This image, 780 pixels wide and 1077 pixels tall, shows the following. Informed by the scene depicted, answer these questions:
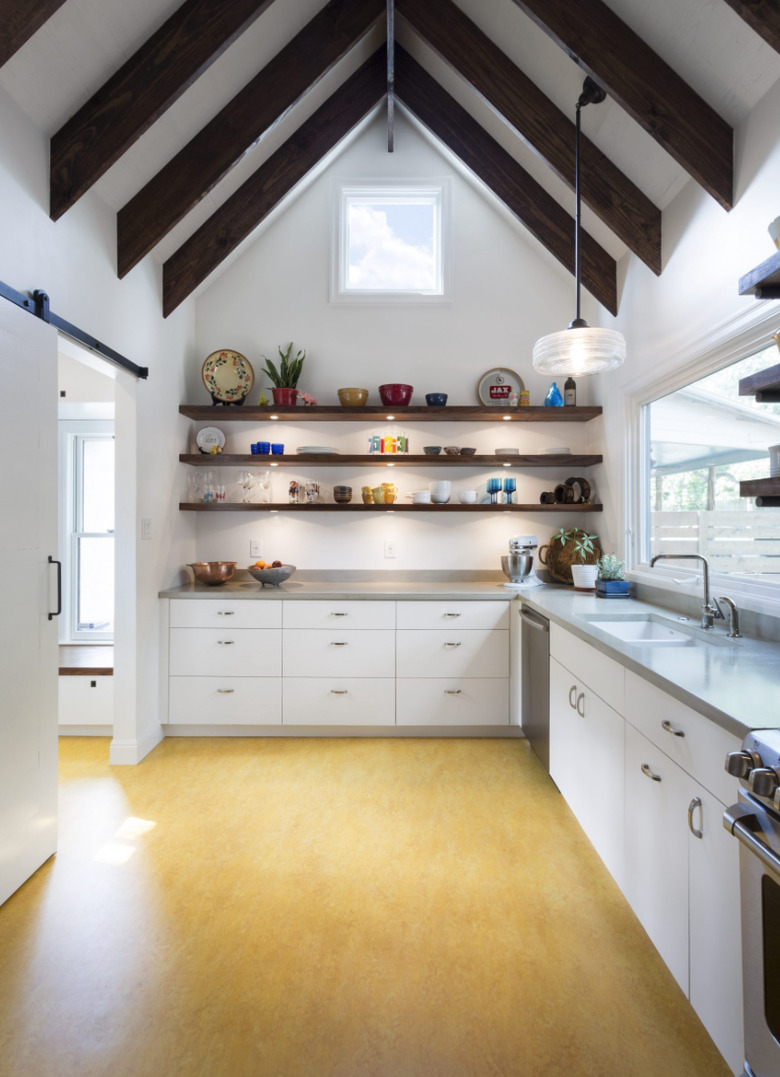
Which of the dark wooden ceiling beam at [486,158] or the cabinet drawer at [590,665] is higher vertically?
the dark wooden ceiling beam at [486,158]

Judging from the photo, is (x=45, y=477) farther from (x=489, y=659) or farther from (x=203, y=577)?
(x=489, y=659)

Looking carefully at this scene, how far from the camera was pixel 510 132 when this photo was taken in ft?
11.5

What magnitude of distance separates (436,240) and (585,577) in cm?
245

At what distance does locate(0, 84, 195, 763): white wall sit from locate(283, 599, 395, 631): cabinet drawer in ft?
2.57

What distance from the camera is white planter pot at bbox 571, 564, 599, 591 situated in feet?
11.6

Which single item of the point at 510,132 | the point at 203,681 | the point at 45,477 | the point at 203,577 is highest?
the point at 510,132

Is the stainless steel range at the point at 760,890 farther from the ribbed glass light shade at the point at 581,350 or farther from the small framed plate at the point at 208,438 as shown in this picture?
the small framed plate at the point at 208,438

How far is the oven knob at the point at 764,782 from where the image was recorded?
1.02m

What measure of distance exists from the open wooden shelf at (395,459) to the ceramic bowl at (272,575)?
69 centimetres

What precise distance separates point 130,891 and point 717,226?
129 inches

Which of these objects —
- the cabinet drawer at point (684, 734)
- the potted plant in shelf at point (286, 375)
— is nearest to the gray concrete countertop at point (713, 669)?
the cabinet drawer at point (684, 734)

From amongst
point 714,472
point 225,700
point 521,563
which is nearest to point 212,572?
point 225,700

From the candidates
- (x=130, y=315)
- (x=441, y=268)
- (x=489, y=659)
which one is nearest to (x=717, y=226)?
(x=441, y=268)

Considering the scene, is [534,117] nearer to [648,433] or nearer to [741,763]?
[648,433]
